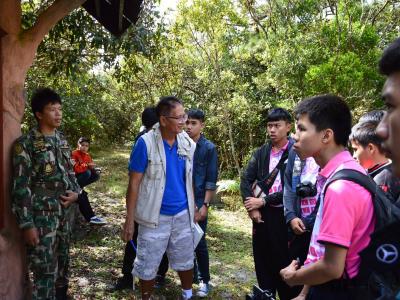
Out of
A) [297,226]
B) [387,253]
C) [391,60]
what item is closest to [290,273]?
[387,253]

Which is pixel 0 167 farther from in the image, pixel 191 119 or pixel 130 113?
pixel 130 113

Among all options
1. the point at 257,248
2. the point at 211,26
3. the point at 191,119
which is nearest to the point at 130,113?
the point at 211,26

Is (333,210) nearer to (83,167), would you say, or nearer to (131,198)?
(131,198)

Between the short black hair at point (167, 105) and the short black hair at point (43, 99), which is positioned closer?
the short black hair at point (43, 99)

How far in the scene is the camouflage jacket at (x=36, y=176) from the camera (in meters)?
2.80

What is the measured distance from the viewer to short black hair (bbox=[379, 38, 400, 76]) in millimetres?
1073

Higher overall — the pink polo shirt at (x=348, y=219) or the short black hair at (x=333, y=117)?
the short black hair at (x=333, y=117)

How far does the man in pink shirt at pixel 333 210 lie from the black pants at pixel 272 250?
1520 mm

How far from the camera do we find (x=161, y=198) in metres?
3.24

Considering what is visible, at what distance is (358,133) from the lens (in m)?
2.58

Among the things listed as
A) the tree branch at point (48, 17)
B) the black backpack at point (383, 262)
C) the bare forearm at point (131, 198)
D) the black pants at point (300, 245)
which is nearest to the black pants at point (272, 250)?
the black pants at point (300, 245)

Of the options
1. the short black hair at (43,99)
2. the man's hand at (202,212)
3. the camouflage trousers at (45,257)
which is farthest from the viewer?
the man's hand at (202,212)

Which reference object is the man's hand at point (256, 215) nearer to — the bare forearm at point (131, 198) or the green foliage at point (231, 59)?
the bare forearm at point (131, 198)

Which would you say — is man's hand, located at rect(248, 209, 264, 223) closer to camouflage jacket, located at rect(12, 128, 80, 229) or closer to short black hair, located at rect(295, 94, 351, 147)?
camouflage jacket, located at rect(12, 128, 80, 229)
